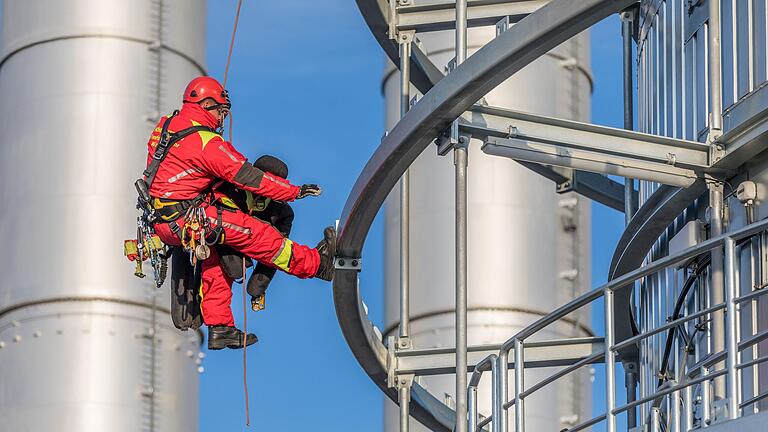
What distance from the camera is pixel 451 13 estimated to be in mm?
18016

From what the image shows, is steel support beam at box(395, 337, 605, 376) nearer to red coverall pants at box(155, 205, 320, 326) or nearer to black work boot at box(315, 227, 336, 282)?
black work boot at box(315, 227, 336, 282)

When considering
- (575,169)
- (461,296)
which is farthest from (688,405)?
(575,169)

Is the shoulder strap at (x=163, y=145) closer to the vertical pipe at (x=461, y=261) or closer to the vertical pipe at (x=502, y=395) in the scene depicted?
the vertical pipe at (x=461, y=261)

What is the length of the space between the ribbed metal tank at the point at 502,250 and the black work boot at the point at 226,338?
9.05 metres

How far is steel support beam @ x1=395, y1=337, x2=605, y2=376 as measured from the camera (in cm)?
1742

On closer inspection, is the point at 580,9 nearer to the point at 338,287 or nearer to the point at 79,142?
the point at 338,287

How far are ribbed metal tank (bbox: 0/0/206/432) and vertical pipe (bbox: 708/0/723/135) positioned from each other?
11.2 meters

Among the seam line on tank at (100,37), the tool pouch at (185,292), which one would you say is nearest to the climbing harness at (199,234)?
the tool pouch at (185,292)

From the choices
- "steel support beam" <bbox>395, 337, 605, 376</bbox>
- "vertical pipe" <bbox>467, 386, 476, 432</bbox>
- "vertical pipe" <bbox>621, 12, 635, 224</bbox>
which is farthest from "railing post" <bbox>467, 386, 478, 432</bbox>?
"vertical pipe" <bbox>621, 12, 635, 224</bbox>

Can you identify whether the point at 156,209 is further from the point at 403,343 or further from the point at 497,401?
the point at 403,343

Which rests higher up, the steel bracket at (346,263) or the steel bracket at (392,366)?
the steel bracket at (346,263)

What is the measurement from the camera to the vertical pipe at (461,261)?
1309cm

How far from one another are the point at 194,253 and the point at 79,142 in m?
9.93

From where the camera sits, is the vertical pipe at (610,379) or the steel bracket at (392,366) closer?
the vertical pipe at (610,379)
